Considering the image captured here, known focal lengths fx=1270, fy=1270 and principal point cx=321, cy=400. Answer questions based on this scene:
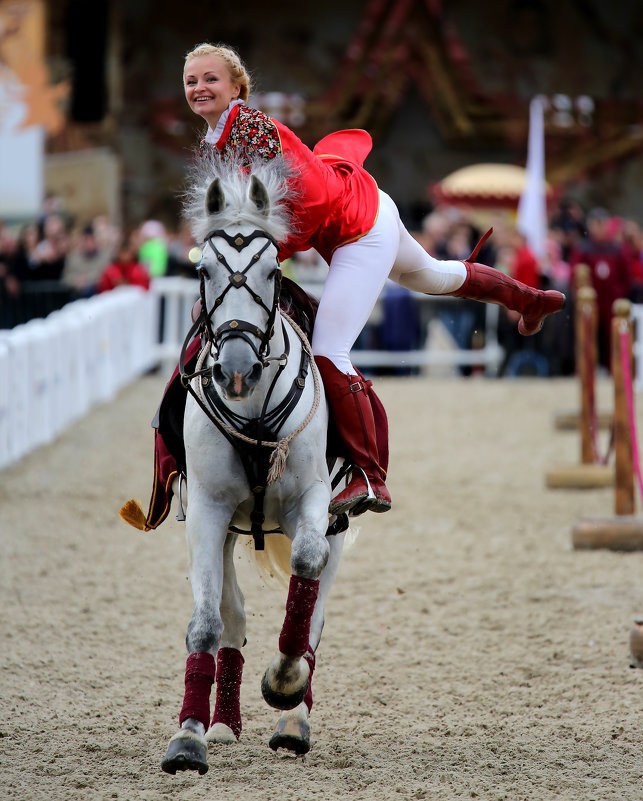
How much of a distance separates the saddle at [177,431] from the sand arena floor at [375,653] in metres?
0.86

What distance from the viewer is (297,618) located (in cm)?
418

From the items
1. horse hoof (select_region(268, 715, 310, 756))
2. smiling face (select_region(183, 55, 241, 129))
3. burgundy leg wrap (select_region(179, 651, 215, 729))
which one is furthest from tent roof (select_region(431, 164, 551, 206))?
burgundy leg wrap (select_region(179, 651, 215, 729))

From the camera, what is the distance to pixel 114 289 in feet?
51.6

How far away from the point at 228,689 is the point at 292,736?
1.28 feet

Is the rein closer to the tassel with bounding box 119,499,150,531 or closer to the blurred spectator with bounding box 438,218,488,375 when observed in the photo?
the tassel with bounding box 119,499,150,531

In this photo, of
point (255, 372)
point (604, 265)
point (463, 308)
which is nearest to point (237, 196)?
point (255, 372)

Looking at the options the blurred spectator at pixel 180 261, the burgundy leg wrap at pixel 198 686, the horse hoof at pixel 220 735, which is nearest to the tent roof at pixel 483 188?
the blurred spectator at pixel 180 261

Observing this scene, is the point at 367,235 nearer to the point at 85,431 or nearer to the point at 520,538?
the point at 520,538

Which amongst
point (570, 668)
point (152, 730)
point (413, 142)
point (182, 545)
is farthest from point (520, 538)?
point (413, 142)

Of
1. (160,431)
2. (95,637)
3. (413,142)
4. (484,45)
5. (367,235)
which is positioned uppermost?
(484,45)

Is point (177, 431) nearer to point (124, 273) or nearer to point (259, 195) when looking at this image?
point (259, 195)

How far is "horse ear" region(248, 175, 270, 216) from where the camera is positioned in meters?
4.09

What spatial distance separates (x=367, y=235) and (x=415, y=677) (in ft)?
6.66

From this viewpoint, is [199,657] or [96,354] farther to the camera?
[96,354]
